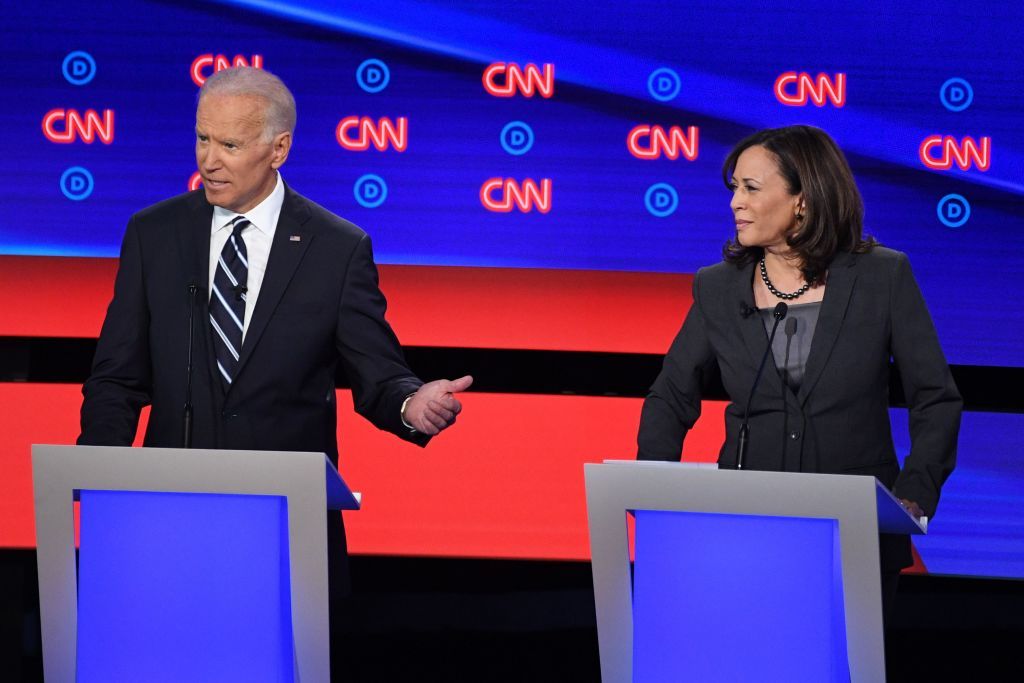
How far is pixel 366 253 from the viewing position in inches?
106

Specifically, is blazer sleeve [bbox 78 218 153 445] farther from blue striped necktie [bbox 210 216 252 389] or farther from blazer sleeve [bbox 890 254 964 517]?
blazer sleeve [bbox 890 254 964 517]

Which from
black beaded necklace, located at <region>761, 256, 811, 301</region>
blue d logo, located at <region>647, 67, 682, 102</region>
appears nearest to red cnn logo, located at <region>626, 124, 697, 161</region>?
blue d logo, located at <region>647, 67, 682, 102</region>

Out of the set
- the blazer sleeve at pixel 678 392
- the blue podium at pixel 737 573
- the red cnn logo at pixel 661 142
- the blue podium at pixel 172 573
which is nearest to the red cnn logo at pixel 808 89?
the red cnn logo at pixel 661 142

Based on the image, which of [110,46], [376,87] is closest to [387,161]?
[376,87]

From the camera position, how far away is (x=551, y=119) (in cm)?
396

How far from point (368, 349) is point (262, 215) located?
0.35m

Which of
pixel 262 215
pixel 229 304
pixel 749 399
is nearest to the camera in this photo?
pixel 749 399

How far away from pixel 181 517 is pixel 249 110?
0.99m

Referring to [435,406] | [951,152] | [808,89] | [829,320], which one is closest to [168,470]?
[435,406]

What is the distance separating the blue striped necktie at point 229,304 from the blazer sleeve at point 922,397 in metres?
1.25

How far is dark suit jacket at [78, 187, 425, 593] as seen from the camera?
8.16 ft

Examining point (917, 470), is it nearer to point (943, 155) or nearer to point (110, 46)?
point (943, 155)

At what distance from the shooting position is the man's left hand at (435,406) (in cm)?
233

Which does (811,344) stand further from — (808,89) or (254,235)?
(808,89)
